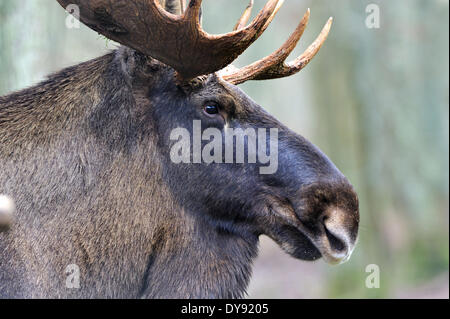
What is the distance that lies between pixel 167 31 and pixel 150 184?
952 millimetres

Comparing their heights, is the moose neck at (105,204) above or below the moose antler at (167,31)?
below

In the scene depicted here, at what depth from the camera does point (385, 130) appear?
13.3m

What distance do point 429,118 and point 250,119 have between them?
12.8 metres

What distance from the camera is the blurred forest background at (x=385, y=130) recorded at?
40.4 ft

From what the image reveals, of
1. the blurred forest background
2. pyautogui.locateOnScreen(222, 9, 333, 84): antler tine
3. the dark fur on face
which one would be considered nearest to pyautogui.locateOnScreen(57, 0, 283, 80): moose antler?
the dark fur on face

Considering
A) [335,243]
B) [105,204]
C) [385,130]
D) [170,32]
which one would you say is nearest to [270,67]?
[170,32]

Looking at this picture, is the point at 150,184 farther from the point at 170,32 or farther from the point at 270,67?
the point at 270,67

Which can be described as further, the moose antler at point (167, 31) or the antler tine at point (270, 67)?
the antler tine at point (270, 67)

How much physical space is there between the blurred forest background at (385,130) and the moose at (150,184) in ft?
14.3

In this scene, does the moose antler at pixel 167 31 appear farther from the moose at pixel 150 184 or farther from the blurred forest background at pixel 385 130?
the blurred forest background at pixel 385 130

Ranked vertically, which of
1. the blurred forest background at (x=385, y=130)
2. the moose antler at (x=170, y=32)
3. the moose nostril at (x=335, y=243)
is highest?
the blurred forest background at (x=385, y=130)

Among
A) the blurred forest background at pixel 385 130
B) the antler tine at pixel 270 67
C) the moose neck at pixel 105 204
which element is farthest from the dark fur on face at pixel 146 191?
the blurred forest background at pixel 385 130

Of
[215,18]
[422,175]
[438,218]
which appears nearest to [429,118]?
[422,175]
